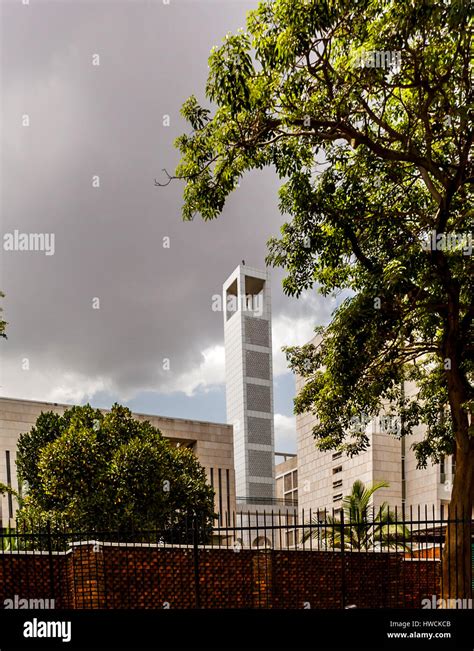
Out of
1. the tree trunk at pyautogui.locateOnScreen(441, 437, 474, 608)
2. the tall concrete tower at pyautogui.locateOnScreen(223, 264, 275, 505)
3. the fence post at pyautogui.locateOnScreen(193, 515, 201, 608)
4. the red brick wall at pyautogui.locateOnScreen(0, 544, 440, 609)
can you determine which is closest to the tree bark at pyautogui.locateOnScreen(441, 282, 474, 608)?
the tree trunk at pyautogui.locateOnScreen(441, 437, 474, 608)

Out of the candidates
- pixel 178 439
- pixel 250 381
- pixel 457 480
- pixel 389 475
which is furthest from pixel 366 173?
pixel 250 381

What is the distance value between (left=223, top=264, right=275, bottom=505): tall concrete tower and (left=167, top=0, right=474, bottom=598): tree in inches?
2583

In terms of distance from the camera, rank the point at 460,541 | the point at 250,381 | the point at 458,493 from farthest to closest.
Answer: the point at 250,381, the point at 458,493, the point at 460,541

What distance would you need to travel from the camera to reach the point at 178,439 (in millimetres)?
52812

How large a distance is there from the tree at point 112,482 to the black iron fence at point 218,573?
23.1ft

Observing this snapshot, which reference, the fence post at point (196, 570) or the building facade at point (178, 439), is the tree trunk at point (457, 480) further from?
the building facade at point (178, 439)

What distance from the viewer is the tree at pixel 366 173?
41.2 ft

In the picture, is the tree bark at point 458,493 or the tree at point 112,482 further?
the tree at point 112,482

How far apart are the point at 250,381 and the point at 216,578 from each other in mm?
68979

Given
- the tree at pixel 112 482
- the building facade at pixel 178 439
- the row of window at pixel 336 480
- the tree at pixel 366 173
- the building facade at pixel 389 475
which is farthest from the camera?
the row of window at pixel 336 480

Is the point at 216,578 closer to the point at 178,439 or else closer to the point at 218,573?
the point at 218,573

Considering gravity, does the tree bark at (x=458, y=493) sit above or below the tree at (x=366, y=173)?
below

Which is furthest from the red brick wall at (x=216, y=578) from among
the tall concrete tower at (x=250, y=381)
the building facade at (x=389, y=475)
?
the tall concrete tower at (x=250, y=381)

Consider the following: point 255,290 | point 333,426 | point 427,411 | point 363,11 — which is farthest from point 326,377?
point 255,290
